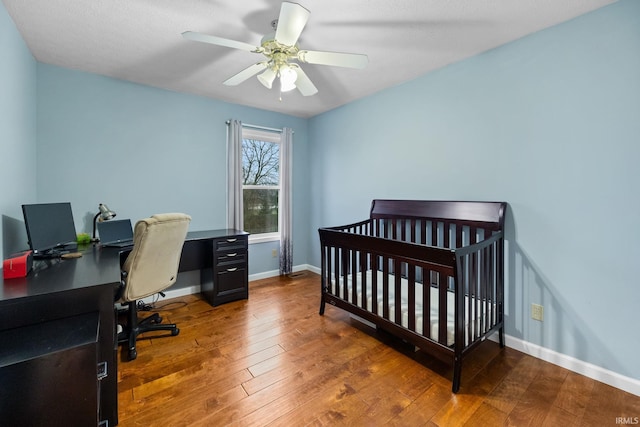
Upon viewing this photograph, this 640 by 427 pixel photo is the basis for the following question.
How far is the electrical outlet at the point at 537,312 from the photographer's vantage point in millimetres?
1959

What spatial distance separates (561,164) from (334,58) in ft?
5.56

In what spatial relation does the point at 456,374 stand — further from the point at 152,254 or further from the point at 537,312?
the point at 152,254

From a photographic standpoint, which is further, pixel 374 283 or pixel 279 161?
pixel 279 161

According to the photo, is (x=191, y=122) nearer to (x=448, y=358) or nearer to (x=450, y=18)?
(x=450, y=18)

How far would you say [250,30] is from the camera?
6.34 ft

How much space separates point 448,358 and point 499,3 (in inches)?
86.6

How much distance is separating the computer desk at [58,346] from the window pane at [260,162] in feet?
7.53

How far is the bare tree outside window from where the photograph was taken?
3745 millimetres

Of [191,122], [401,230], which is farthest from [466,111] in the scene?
[191,122]

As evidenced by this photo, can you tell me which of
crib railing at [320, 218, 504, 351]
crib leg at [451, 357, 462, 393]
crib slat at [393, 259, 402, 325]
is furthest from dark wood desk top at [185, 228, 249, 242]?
crib leg at [451, 357, 462, 393]

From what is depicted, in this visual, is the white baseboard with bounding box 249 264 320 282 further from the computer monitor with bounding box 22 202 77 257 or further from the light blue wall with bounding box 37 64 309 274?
the computer monitor with bounding box 22 202 77 257

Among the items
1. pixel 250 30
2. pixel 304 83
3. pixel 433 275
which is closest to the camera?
pixel 250 30

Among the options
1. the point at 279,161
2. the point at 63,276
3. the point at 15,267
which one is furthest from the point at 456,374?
the point at 279,161

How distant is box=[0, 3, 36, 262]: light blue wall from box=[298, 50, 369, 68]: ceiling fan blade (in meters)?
1.83
